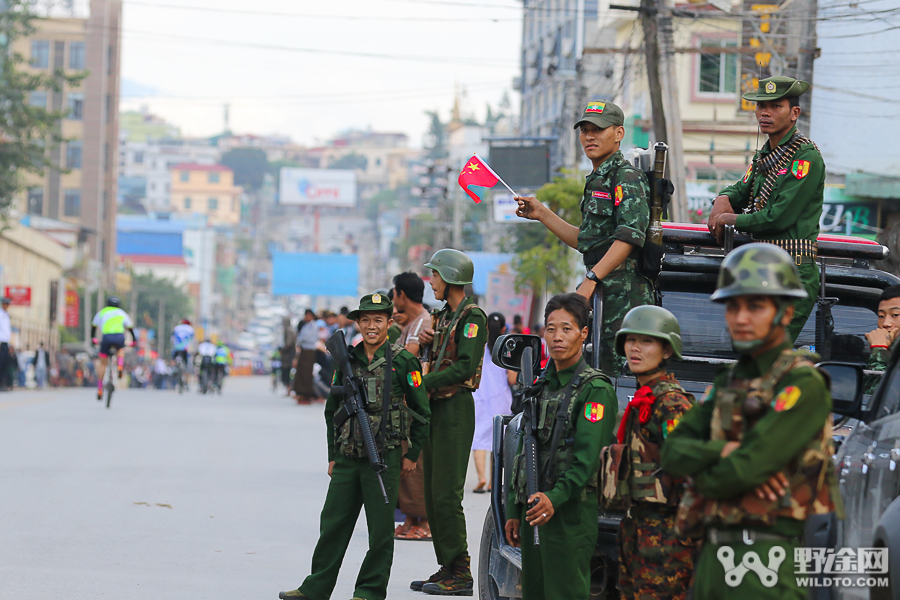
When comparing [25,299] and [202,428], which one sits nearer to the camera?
[202,428]

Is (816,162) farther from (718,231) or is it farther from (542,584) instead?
(542,584)

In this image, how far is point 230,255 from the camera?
18312cm

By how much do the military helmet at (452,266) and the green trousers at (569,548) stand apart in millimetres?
2821

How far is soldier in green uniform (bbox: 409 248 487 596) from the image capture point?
7.80 metres

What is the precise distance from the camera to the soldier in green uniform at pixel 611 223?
254 inches

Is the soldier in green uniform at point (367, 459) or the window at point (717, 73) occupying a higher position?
the window at point (717, 73)

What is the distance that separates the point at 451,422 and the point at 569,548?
8.75 ft

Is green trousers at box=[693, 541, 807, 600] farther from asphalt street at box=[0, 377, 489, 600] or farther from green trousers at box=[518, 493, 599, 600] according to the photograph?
asphalt street at box=[0, 377, 489, 600]

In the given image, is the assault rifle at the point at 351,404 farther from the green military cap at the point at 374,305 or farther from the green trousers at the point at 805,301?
the green trousers at the point at 805,301

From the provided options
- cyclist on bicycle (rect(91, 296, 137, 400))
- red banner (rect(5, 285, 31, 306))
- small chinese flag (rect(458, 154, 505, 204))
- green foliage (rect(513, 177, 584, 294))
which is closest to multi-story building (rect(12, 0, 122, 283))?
red banner (rect(5, 285, 31, 306))

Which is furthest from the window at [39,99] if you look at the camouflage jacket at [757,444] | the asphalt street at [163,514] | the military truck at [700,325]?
the camouflage jacket at [757,444]

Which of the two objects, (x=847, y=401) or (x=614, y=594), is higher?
(x=847, y=401)

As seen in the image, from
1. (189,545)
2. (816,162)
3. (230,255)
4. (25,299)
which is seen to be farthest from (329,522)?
(230,255)

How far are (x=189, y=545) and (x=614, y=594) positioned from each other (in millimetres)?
4377
